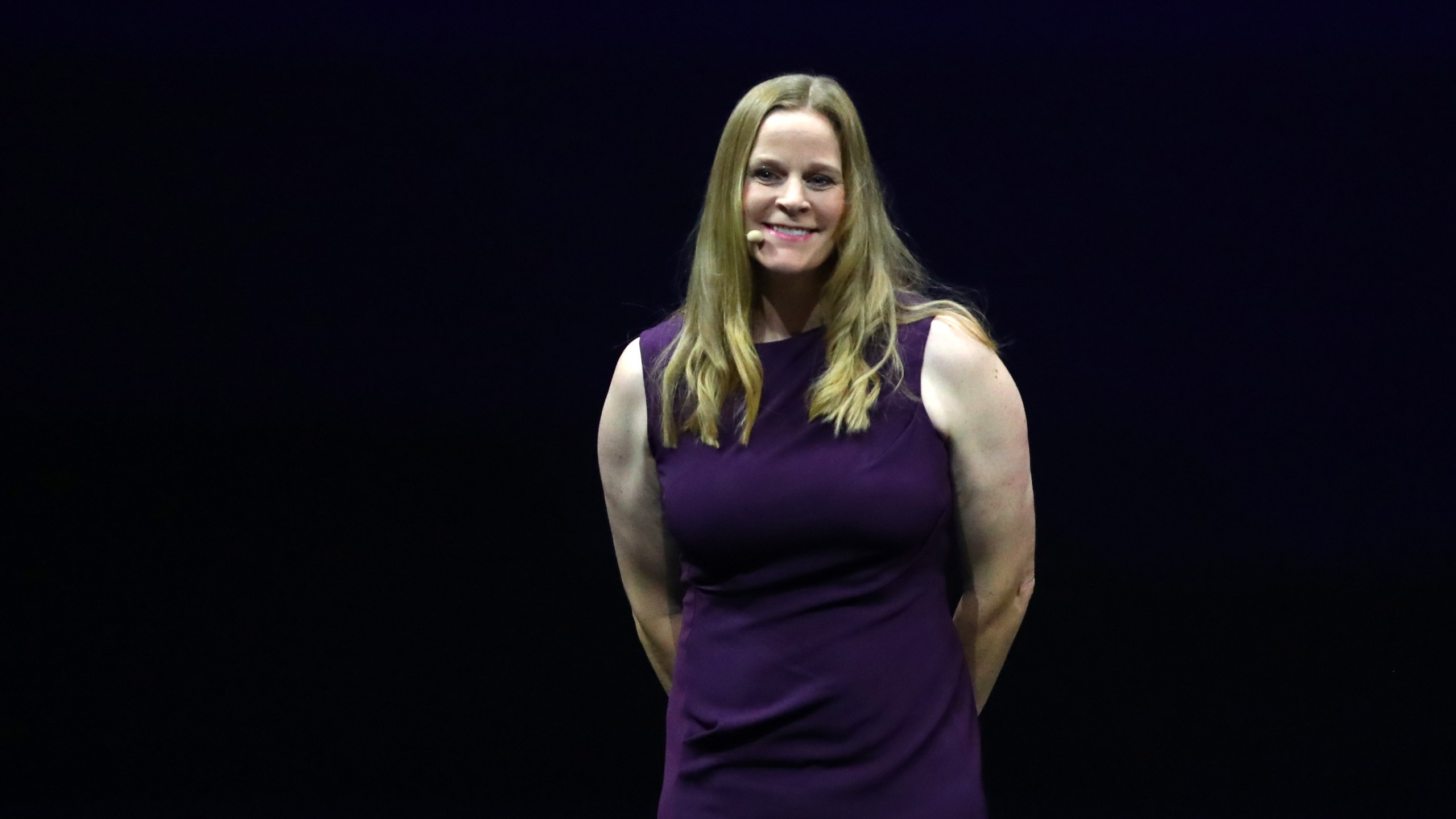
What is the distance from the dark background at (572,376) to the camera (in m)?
2.21

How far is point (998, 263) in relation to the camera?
7.35ft

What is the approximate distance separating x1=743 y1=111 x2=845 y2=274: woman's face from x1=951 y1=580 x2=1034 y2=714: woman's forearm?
0.40 meters

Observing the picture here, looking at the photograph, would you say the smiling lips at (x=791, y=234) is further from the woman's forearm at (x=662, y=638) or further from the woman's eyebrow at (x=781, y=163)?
the woman's forearm at (x=662, y=638)

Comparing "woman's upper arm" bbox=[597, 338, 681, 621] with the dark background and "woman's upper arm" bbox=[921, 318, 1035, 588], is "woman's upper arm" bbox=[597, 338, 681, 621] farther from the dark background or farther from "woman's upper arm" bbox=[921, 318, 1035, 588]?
the dark background

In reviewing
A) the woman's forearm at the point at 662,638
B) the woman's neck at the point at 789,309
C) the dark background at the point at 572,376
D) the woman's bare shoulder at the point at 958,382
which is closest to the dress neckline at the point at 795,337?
the woman's neck at the point at 789,309

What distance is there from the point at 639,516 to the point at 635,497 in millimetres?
24

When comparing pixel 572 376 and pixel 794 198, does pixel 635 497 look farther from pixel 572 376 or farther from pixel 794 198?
pixel 572 376

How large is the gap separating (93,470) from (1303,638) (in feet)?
6.31

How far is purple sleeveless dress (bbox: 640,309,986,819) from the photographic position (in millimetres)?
1310

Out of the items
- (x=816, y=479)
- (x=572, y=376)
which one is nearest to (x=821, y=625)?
(x=816, y=479)

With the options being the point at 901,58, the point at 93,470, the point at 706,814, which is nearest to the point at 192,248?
the point at 93,470

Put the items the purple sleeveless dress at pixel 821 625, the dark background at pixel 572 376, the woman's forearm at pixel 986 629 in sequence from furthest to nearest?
1. the dark background at pixel 572 376
2. the woman's forearm at pixel 986 629
3. the purple sleeveless dress at pixel 821 625

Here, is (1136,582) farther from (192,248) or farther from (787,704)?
(192,248)

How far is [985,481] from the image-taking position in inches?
55.5
